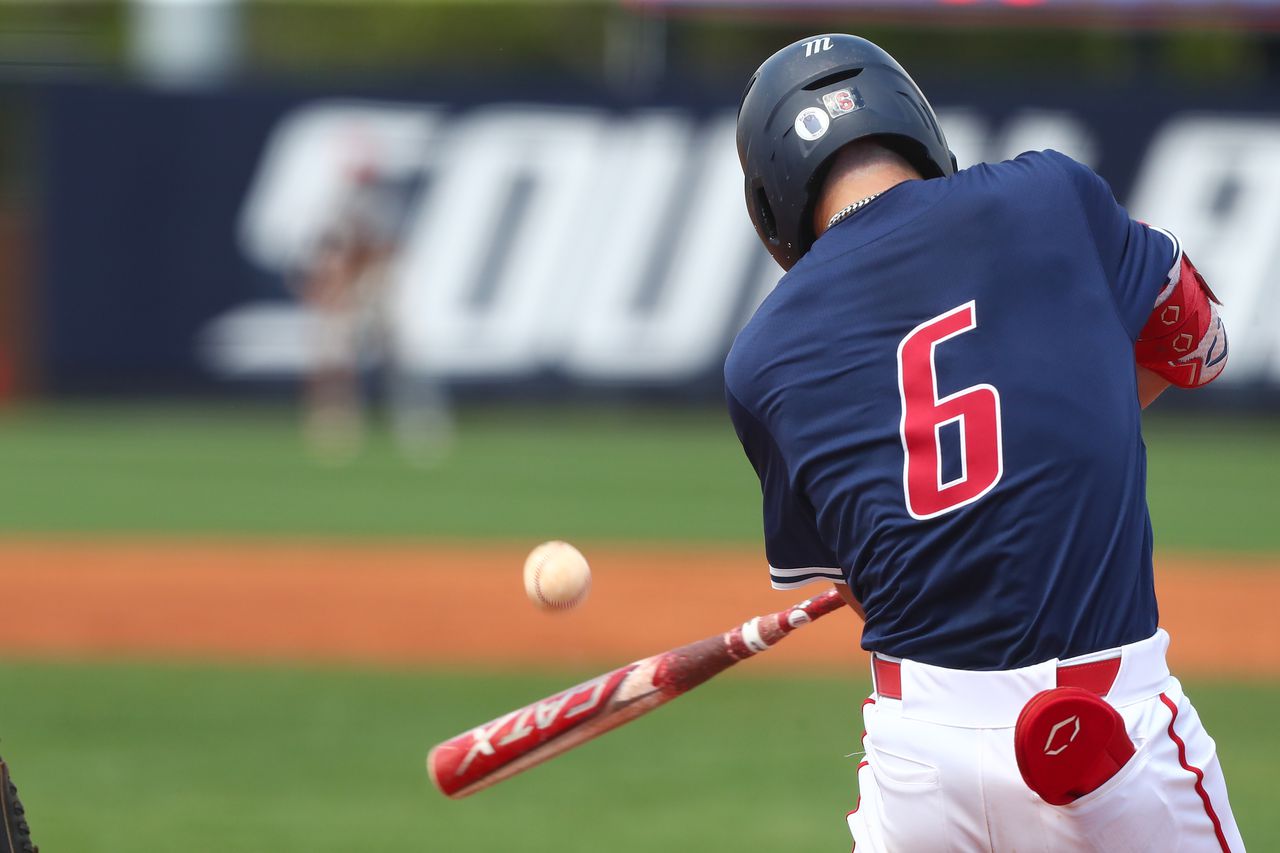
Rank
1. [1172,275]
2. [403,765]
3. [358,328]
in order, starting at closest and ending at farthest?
[1172,275]
[403,765]
[358,328]

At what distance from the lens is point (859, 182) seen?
8.68ft

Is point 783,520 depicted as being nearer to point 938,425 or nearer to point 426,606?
point 938,425

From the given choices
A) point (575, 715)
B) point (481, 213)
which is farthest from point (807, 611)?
point (481, 213)

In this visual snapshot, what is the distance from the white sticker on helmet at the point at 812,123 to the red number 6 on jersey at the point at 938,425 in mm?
370

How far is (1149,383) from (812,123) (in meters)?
0.74

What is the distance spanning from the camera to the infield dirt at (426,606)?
27.0ft

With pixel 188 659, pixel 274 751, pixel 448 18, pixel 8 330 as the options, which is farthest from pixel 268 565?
pixel 448 18

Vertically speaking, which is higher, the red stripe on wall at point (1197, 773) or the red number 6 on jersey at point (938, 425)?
the red number 6 on jersey at point (938, 425)

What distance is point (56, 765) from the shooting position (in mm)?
5992

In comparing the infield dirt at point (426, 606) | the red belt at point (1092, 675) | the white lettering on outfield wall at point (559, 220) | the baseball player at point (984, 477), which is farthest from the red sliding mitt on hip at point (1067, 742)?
the white lettering on outfield wall at point (559, 220)

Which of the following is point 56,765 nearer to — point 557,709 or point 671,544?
point 557,709

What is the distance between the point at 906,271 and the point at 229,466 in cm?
1405

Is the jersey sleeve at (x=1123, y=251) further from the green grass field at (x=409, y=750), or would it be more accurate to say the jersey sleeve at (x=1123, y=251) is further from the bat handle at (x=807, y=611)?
the green grass field at (x=409, y=750)

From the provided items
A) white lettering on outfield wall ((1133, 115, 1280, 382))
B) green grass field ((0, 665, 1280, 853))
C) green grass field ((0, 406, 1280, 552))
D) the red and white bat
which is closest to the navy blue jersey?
the red and white bat
